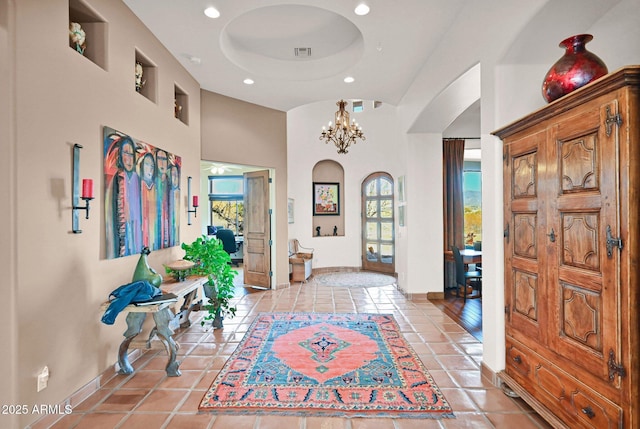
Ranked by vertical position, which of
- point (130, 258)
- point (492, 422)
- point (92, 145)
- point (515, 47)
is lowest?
point (492, 422)

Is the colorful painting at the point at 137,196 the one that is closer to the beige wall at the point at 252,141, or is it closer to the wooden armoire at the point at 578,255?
the beige wall at the point at 252,141

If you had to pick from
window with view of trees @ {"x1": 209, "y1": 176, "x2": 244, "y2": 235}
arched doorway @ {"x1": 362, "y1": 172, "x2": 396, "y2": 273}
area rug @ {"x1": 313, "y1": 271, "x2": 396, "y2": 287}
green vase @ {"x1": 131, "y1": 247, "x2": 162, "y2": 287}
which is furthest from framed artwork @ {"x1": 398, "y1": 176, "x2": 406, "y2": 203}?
window with view of trees @ {"x1": 209, "y1": 176, "x2": 244, "y2": 235}

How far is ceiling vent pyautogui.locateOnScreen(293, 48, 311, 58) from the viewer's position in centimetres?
455

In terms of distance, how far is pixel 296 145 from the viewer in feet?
27.4

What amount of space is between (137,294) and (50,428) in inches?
37.4

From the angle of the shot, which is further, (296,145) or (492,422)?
(296,145)

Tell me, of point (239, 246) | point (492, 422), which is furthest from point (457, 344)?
point (239, 246)

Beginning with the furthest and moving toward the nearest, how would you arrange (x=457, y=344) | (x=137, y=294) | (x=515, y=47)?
(x=457, y=344) → (x=137, y=294) → (x=515, y=47)

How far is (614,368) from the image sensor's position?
1599 mm

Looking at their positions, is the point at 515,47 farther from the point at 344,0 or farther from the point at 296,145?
the point at 296,145

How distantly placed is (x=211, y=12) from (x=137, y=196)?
193 centimetres

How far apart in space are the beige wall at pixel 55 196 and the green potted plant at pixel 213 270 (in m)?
0.75

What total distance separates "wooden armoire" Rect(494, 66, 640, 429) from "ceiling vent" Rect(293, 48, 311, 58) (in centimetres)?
306

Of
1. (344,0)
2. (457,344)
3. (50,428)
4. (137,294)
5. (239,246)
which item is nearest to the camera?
(50,428)
